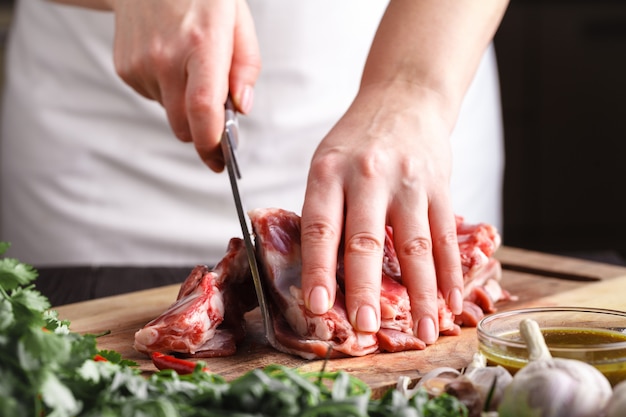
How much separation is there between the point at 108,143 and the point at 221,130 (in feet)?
4.52

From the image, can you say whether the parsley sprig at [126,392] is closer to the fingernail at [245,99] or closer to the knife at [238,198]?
the knife at [238,198]

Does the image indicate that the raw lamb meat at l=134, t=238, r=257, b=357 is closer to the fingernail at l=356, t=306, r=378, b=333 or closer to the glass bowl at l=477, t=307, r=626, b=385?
the fingernail at l=356, t=306, r=378, b=333

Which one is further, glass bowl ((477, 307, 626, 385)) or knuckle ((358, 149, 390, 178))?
knuckle ((358, 149, 390, 178))

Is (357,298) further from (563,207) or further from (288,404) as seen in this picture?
(563,207)

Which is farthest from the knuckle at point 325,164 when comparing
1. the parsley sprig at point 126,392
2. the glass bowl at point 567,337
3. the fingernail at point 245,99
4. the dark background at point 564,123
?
the dark background at point 564,123

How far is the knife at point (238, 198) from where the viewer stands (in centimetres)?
210

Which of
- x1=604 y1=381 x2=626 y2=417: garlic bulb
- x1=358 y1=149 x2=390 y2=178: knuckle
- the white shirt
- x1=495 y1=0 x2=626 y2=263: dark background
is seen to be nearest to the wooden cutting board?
x1=358 y1=149 x2=390 y2=178: knuckle

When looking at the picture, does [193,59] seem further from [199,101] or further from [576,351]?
[576,351]

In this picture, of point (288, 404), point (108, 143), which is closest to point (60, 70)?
point (108, 143)

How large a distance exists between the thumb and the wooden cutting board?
0.57 meters

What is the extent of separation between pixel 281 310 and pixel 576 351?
70 centimetres

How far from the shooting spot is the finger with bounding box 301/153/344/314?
1.98m

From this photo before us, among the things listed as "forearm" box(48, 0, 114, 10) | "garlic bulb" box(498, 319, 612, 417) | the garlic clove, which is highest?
"forearm" box(48, 0, 114, 10)

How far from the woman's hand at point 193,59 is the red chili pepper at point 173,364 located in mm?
647
